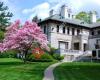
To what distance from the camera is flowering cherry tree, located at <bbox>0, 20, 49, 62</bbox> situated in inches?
1363

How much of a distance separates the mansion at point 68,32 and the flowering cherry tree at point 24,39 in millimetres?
15165

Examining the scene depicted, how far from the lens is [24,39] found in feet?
114

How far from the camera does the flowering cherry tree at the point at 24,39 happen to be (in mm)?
34625

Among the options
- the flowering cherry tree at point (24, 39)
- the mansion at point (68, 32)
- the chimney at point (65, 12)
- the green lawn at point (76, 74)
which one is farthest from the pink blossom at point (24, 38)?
the chimney at point (65, 12)

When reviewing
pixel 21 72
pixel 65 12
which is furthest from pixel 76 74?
pixel 65 12

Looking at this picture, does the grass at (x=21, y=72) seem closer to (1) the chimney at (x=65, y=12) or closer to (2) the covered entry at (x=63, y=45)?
(2) the covered entry at (x=63, y=45)

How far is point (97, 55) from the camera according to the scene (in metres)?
47.5

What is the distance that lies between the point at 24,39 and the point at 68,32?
70.8 feet

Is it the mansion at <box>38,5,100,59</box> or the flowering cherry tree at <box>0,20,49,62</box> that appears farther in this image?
the mansion at <box>38,5,100,59</box>

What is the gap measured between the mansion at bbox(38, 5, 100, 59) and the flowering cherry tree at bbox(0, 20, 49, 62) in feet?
49.8

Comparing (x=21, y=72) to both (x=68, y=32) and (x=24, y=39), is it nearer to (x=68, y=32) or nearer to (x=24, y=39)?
(x=24, y=39)

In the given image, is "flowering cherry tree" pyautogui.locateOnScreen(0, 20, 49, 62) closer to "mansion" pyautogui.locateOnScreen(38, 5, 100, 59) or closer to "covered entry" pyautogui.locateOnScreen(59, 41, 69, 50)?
"mansion" pyautogui.locateOnScreen(38, 5, 100, 59)

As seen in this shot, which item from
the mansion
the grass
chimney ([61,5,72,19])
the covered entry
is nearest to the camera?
the grass

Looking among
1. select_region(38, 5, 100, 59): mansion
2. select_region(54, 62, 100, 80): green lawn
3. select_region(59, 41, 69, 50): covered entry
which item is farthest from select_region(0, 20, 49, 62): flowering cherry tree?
select_region(59, 41, 69, 50): covered entry
